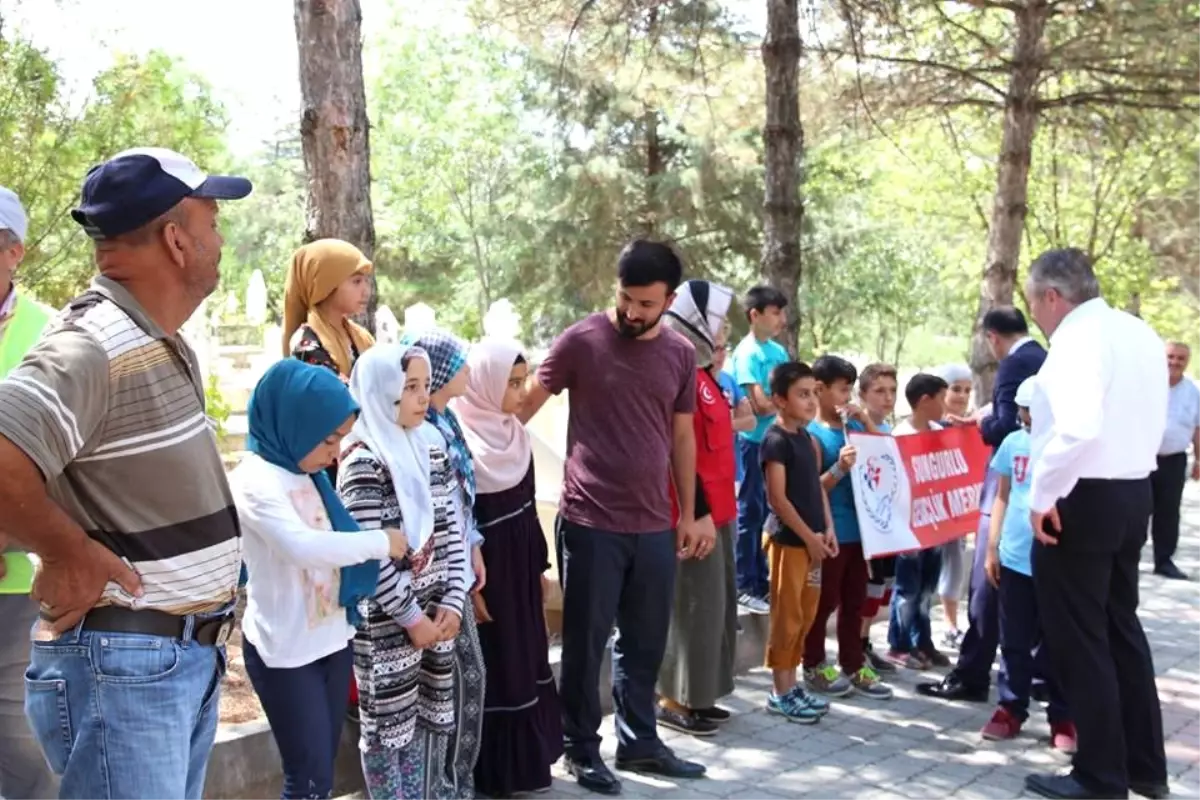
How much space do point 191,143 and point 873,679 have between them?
9.88 metres

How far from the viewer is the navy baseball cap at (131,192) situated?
2.47 m

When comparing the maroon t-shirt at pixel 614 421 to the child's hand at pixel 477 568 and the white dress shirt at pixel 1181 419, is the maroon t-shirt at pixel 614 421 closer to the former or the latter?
the child's hand at pixel 477 568

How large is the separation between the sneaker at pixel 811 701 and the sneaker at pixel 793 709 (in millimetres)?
10

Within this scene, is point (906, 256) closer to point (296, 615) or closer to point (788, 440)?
point (788, 440)

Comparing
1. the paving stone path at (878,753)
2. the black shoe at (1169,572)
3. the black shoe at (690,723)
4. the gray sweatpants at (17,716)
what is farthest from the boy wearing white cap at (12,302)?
the black shoe at (1169,572)

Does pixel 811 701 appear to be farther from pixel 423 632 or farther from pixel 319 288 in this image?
pixel 319 288

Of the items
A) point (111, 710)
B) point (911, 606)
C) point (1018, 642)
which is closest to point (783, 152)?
point (911, 606)

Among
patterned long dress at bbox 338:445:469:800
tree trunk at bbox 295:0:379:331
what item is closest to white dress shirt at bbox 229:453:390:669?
patterned long dress at bbox 338:445:469:800

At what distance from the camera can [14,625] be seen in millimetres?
3629

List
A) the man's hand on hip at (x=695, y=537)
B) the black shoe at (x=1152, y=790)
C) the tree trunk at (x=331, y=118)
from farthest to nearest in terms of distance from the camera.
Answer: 1. the tree trunk at (x=331, y=118)
2. the man's hand on hip at (x=695, y=537)
3. the black shoe at (x=1152, y=790)

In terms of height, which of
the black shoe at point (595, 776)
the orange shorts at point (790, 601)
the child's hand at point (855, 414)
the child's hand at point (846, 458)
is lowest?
the black shoe at point (595, 776)

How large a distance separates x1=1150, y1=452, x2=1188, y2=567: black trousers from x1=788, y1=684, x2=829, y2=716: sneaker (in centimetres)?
546

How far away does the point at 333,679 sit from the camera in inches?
150

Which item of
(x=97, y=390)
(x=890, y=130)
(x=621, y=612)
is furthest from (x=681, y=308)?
(x=890, y=130)
